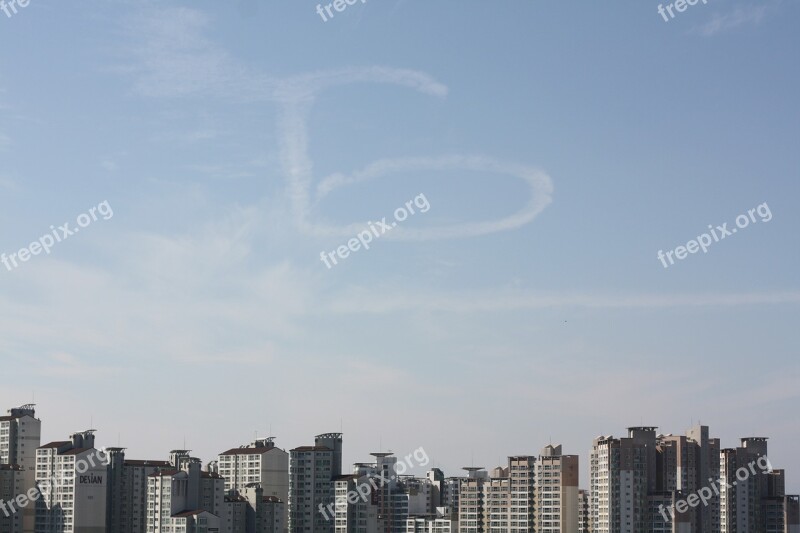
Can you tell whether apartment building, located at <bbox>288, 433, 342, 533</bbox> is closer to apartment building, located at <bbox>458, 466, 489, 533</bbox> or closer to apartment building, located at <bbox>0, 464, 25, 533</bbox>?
apartment building, located at <bbox>458, 466, 489, 533</bbox>

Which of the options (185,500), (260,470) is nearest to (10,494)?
(185,500)

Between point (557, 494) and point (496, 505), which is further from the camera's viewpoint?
point (496, 505)

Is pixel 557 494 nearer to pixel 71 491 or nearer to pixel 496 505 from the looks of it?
pixel 496 505

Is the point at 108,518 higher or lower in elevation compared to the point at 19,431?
lower

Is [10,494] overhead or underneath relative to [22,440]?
underneath

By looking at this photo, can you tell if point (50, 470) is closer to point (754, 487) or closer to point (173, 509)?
point (173, 509)

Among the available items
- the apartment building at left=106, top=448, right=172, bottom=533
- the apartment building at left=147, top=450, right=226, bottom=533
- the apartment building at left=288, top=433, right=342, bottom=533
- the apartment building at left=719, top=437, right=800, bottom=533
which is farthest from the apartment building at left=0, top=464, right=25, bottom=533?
the apartment building at left=719, top=437, right=800, bottom=533

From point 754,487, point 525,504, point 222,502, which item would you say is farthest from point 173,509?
point 754,487

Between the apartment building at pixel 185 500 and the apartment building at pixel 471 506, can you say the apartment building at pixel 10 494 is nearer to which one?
the apartment building at pixel 185 500
